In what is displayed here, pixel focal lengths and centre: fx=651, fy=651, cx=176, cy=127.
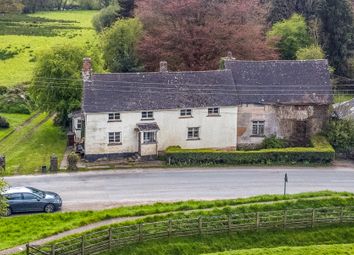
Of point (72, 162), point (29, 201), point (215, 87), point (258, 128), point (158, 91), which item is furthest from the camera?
point (258, 128)

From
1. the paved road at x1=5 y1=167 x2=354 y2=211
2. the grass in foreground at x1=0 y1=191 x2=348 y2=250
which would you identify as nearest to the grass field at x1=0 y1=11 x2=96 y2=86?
the paved road at x1=5 y1=167 x2=354 y2=211

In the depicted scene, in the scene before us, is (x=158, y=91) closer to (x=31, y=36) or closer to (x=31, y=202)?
(x=31, y=202)

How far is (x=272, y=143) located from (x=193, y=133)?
7908 mm

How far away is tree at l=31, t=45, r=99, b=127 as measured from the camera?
218 feet

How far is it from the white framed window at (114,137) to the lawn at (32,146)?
5077mm

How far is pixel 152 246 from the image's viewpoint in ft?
135

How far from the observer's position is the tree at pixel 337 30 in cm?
9038

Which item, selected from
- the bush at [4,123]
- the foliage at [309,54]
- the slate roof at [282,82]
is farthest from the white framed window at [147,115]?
the foliage at [309,54]

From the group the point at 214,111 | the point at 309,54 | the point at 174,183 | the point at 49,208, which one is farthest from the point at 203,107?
the point at 309,54

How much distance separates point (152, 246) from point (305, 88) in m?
30.0

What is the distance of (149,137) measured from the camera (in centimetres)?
5988

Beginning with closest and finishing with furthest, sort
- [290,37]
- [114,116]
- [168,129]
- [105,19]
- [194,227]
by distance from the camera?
[194,227], [114,116], [168,129], [290,37], [105,19]

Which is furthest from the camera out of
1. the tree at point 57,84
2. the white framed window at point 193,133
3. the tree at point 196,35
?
the tree at point 196,35

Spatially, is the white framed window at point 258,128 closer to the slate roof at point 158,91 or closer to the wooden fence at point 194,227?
the slate roof at point 158,91
